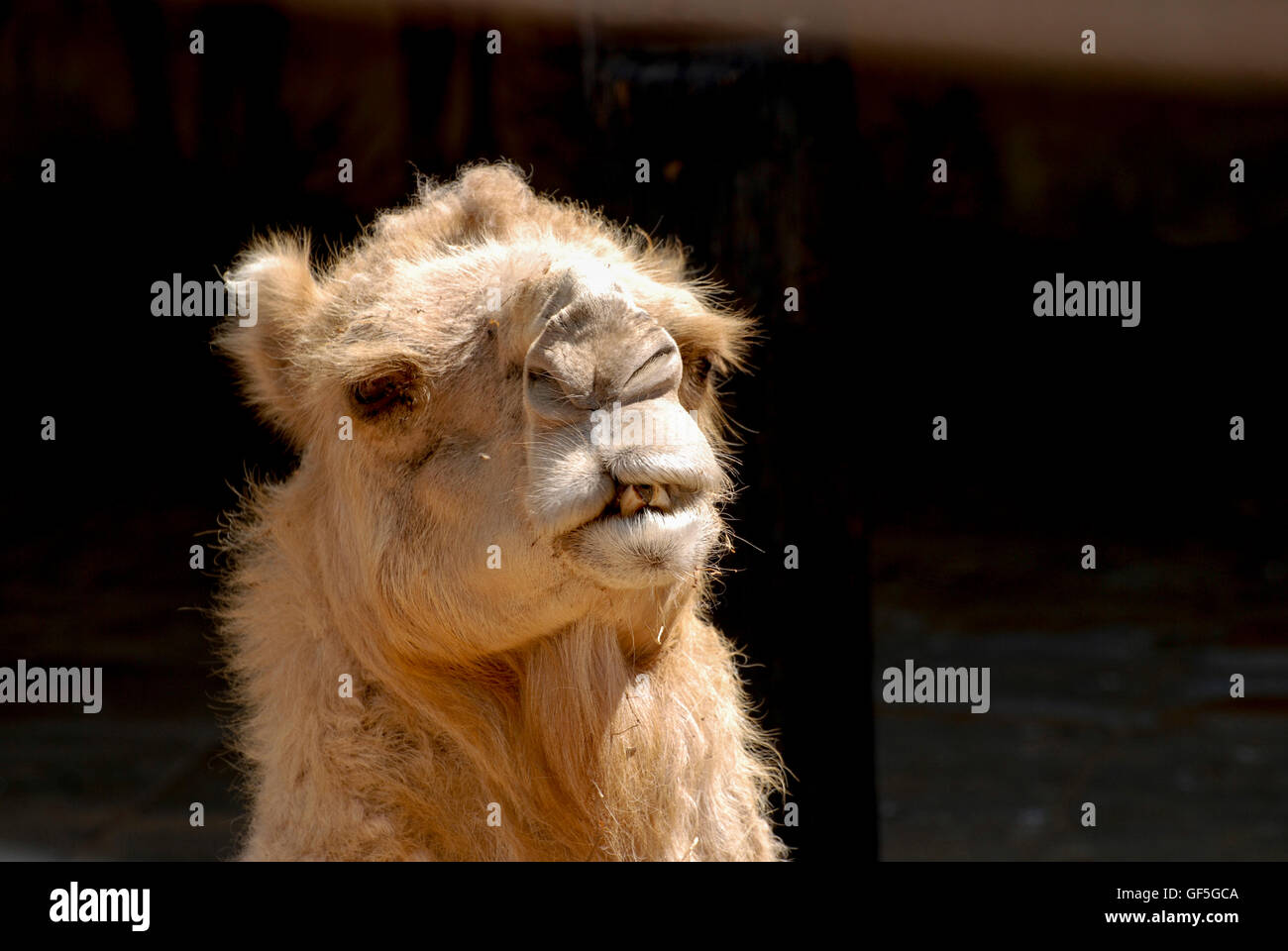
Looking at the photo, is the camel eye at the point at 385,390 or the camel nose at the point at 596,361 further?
the camel eye at the point at 385,390

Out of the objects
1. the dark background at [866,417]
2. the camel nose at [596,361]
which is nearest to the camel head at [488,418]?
the camel nose at [596,361]

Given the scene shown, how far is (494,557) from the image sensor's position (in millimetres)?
2824

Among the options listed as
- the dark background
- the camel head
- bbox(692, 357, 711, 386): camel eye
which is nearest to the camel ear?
the camel head

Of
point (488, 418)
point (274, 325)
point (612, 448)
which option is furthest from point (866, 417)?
point (612, 448)

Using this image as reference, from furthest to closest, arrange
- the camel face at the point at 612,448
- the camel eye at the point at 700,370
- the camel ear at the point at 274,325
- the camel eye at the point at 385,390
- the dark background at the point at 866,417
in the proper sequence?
the dark background at the point at 866,417 < the camel ear at the point at 274,325 < the camel eye at the point at 700,370 < the camel eye at the point at 385,390 < the camel face at the point at 612,448

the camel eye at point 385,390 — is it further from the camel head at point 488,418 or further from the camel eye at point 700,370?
the camel eye at point 700,370

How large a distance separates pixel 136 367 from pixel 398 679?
259 inches

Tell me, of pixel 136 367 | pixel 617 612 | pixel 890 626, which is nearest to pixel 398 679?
pixel 617 612

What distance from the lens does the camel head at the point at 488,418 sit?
8.71ft

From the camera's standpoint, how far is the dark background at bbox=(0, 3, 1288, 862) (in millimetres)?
4902

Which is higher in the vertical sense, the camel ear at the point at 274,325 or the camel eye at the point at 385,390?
the camel ear at the point at 274,325

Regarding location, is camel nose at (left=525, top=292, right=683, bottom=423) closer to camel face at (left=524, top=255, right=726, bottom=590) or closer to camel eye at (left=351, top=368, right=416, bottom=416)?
camel face at (left=524, top=255, right=726, bottom=590)

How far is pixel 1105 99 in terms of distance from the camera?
9.27m

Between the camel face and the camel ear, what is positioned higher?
the camel ear
